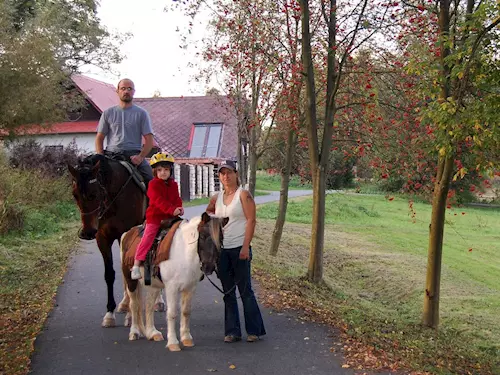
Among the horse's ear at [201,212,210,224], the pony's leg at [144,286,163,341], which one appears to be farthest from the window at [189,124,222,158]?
the horse's ear at [201,212,210,224]

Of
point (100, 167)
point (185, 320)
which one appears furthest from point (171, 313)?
point (100, 167)

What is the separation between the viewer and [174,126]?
141ft

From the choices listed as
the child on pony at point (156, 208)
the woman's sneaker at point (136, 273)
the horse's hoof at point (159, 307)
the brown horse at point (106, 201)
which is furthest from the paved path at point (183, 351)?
the child on pony at point (156, 208)

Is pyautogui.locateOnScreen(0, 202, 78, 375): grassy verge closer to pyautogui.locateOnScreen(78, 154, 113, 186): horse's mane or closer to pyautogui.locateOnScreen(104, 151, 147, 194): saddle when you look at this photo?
pyautogui.locateOnScreen(78, 154, 113, 186): horse's mane

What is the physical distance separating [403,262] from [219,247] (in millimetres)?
15300

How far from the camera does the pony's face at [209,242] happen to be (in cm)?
603

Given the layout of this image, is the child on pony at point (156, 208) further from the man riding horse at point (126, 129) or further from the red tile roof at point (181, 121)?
the red tile roof at point (181, 121)

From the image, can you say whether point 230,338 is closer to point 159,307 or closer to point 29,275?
point 159,307

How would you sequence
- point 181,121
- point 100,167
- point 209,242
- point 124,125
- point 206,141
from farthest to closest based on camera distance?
1. point 181,121
2. point 206,141
3. point 124,125
4. point 100,167
5. point 209,242

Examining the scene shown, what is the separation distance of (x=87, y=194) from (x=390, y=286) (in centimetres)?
1152

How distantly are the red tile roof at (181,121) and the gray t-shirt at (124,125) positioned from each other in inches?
1225

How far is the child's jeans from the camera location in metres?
6.58

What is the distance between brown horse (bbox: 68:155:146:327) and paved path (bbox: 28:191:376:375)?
65 centimetres

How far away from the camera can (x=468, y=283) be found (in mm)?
18297
